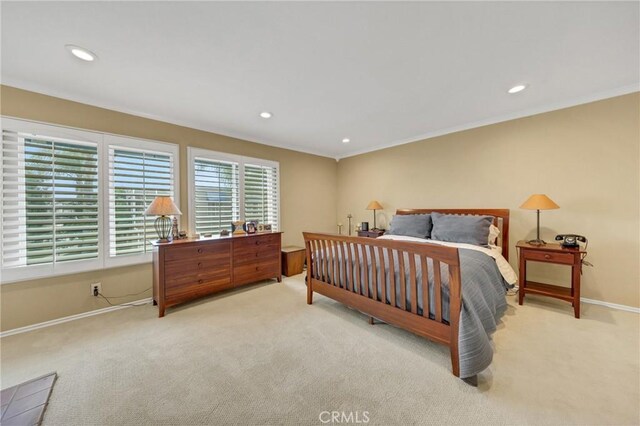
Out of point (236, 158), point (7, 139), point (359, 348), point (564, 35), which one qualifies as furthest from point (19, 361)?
point (564, 35)

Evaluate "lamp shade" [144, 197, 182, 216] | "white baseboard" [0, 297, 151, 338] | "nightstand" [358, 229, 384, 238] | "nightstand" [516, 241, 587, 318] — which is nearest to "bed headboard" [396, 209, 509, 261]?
"nightstand" [516, 241, 587, 318]

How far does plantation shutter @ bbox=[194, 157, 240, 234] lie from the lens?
3.45m

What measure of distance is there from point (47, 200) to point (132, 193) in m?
0.68

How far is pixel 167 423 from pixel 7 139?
116 inches

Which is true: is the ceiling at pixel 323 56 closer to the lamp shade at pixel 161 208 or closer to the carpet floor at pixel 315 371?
the lamp shade at pixel 161 208

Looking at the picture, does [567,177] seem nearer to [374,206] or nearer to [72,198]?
[374,206]

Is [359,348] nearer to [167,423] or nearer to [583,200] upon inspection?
[167,423]

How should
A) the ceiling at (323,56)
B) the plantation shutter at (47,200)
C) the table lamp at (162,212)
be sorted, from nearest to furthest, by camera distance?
the ceiling at (323,56)
the plantation shutter at (47,200)
the table lamp at (162,212)

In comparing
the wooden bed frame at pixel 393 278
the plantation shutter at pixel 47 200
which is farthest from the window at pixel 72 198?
the wooden bed frame at pixel 393 278

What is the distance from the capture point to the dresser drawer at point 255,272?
3.27 m

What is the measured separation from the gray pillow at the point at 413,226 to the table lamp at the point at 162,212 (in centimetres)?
311

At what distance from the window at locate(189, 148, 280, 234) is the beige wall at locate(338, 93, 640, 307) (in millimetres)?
2839

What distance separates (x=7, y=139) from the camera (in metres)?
2.20

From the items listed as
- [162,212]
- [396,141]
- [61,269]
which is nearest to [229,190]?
[162,212]
